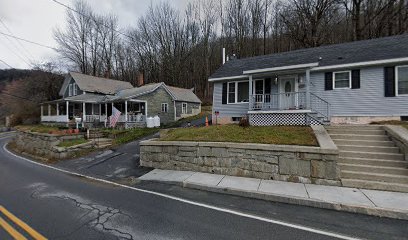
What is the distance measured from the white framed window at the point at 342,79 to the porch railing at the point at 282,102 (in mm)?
2064

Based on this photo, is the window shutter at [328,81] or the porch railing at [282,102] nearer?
the porch railing at [282,102]

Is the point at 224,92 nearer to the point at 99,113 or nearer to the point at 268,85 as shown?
the point at 268,85

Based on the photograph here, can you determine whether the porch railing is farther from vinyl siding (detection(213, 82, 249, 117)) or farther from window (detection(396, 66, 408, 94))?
window (detection(396, 66, 408, 94))

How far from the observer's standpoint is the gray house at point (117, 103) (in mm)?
24000

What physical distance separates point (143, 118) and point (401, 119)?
21.0 metres

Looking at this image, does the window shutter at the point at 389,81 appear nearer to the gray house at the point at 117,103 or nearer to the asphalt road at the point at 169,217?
the asphalt road at the point at 169,217

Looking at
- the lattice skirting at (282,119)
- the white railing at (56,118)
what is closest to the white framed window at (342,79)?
the lattice skirting at (282,119)

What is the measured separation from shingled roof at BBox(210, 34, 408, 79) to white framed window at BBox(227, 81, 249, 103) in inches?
31.2

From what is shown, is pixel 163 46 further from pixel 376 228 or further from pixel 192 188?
pixel 376 228

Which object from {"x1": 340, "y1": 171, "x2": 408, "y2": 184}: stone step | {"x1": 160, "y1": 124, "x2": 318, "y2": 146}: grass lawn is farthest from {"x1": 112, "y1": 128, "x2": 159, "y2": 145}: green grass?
{"x1": 340, "y1": 171, "x2": 408, "y2": 184}: stone step

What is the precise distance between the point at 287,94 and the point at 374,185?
855cm

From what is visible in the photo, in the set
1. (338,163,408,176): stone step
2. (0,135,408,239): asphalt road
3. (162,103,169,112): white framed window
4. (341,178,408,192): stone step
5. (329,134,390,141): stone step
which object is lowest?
(0,135,408,239): asphalt road

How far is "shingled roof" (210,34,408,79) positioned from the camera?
1216cm

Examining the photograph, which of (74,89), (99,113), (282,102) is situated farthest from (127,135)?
(74,89)
